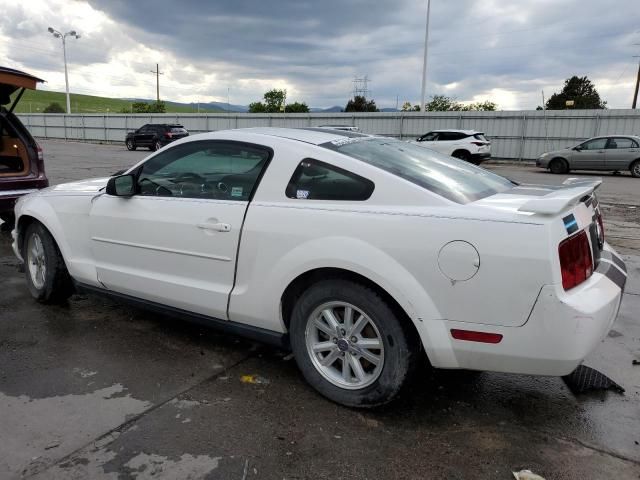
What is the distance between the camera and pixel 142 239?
355cm

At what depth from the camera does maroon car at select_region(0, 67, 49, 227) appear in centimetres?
647

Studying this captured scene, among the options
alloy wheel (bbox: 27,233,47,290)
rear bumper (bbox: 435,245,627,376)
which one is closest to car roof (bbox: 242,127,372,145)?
rear bumper (bbox: 435,245,627,376)

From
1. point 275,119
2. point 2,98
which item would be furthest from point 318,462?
point 275,119

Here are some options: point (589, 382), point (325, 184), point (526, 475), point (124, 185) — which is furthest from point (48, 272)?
point (589, 382)

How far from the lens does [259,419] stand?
2.78m

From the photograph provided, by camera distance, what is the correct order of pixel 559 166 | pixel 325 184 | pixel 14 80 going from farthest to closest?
pixel 559 166 → pixel 14 80 → pixel 325 184

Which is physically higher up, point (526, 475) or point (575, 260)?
point (575, 260)

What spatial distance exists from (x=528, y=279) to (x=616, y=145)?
18.5 meters

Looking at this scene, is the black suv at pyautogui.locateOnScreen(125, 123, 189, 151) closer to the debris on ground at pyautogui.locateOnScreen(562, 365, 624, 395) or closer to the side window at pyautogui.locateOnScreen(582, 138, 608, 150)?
the side window at pyautogui.locateOnScreen(582, 138, 608, 150)

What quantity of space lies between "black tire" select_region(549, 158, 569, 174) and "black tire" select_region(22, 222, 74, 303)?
1877cm

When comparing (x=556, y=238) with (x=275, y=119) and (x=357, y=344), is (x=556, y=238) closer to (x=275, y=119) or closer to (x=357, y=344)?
(x=357, y=344)

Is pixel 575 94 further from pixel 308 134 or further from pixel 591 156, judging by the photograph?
pixel 308 134

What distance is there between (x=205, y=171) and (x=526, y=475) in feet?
8.60

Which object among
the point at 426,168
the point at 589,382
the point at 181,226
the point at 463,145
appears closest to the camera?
the point at 426,168
